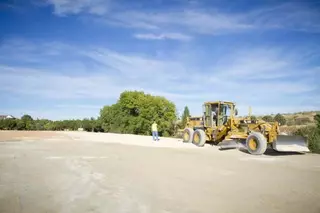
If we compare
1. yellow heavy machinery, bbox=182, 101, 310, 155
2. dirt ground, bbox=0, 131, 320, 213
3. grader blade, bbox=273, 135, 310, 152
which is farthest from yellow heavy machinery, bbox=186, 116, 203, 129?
dirt ground, bbox=0, 131, 320, 213

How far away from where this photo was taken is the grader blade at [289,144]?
14547 mm

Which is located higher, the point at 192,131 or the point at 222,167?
the point at 192,131

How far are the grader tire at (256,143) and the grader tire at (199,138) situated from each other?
161 inches

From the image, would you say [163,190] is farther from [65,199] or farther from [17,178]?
[17,178]

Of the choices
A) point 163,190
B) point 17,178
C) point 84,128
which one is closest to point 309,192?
point 163,190

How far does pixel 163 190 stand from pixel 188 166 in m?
3.78

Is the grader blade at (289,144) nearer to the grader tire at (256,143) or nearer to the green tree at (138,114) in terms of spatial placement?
the grader tire at (256,143)

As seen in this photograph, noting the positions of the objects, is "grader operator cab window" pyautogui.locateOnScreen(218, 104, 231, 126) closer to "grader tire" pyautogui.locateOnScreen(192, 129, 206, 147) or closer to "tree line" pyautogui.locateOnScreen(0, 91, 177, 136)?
"grader tire" pyautogui.locateOnScreen(192, 129, 206, 147)

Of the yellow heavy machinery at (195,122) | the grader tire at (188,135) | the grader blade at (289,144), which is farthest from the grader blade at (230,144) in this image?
the grader tire at (188,135)

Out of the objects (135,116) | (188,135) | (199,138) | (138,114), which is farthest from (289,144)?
(138,114)

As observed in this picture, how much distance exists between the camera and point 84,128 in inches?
3007

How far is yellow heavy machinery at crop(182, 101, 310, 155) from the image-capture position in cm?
1462

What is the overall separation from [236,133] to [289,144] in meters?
2.89

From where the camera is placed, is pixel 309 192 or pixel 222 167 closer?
pixel 309 192
